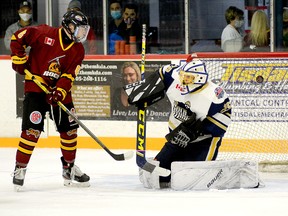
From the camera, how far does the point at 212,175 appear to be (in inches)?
270

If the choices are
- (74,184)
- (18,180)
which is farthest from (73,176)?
(18,180)

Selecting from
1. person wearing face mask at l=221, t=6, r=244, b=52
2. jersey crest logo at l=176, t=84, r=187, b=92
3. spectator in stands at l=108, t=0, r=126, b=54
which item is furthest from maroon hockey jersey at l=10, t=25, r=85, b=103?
spectator in stands at l=108, t=0, r=126, b=54

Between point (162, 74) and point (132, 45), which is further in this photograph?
point (132, 45)

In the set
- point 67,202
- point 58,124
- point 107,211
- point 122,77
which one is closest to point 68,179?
point 58,124

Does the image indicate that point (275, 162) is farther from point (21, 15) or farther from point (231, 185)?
point (21, 15)

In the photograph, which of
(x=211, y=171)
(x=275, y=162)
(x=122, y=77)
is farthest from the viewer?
(x=122, y=77)

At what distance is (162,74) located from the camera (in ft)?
23.4

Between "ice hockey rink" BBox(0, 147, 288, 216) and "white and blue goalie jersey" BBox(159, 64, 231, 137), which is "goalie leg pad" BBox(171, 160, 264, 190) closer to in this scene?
"ice hockey rink" BBox(0, 147, 288, 216)

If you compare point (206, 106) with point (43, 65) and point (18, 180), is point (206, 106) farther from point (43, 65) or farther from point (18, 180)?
point (18, 180)

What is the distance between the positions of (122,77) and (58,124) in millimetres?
2611

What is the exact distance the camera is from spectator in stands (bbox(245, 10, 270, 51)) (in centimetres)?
959

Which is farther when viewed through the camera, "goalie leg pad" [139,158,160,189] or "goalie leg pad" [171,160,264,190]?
"goalie leg pad" [139,158,160,189]

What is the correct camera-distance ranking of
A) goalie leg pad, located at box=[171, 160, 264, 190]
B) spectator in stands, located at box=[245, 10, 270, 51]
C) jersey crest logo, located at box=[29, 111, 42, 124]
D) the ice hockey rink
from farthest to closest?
spectator in stands, located at box=[245, 10, 270, 51] → jersey crest logo, located at box=[29, 111, 42, 124] → goalie leg pad, located at box=[171, 160, 264, 190] → the ice hockey rink

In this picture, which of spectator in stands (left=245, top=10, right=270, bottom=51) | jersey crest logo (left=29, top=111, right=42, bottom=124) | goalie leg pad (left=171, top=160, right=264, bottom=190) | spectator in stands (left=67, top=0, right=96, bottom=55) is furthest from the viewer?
spectator in stands (left=67, top=0, right=96, bottom=55)
